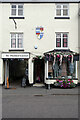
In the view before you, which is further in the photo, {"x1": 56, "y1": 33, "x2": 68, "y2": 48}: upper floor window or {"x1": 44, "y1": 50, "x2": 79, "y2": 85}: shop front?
{"x1": 56, "y1": 33, "x2": 68, "y2": 48}: upper floor window

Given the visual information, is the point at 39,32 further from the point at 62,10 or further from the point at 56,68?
the point at 56,68

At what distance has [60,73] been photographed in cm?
1351

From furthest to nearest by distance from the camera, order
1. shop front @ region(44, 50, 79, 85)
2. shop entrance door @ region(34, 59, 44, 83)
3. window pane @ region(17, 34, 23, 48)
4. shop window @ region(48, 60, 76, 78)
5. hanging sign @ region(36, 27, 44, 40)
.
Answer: shop entrance door @ region(34, 59, 44, 83) → window pane @ region(17, 34, 23, 48) → hanging sign @ region(36, 27, 44, 40) → shop window @ region(48, 60, 76, 78) → shop front @ region(44, 50, 79, 85)

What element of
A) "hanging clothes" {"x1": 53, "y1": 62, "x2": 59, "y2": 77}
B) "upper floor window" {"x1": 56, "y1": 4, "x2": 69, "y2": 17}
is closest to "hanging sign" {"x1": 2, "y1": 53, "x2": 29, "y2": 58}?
"hanging clothes" {"x1": 53, "y1": 62, "x2": 59, "y2": 77}

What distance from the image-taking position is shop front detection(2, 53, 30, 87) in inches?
549

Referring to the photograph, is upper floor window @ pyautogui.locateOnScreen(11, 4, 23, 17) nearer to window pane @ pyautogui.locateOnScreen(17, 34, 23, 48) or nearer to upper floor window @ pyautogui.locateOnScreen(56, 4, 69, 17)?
window pane @ pyautogui.locateOnScreen(17, 34, 23, 48)

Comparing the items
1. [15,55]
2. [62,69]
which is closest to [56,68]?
[62,69]

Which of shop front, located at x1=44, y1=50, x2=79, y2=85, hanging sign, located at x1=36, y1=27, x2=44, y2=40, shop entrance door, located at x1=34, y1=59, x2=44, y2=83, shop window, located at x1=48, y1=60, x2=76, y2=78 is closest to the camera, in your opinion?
shop front, located at x1=44, y1=50, x2=79, y2=85

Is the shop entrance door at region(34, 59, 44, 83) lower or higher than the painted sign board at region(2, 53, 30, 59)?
lower

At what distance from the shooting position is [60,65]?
44.3 ft

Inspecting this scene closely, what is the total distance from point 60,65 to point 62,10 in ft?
18.6

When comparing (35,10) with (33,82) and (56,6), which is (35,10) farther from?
(33,82)

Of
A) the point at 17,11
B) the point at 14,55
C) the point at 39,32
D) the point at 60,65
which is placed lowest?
the point at 60,65

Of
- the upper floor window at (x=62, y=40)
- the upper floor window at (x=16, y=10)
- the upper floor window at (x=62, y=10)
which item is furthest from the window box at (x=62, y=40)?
the upper floor window at (x=16, y=10)
